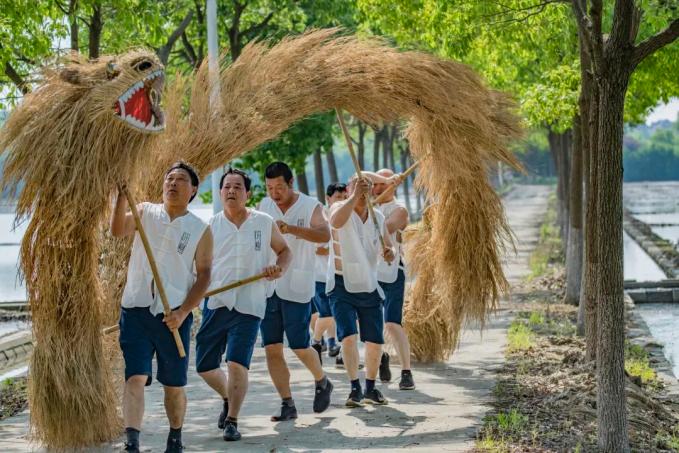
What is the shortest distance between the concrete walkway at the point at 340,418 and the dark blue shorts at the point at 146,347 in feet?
2.29

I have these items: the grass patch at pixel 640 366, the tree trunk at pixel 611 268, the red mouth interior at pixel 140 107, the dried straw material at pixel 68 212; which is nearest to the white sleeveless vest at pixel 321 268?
the grass patch at pixel 640 366

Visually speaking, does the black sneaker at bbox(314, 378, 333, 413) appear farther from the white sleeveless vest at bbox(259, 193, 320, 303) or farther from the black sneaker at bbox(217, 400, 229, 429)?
the black sneaker at bbox(217, 400, 229, 429)

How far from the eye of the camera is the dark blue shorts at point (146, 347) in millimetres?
7820

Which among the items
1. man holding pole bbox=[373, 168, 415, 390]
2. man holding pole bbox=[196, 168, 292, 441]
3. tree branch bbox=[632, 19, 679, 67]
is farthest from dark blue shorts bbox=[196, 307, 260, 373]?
tree branch bbox=[632, 19, 679, 67]

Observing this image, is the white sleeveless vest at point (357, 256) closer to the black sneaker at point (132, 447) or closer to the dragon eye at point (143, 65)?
the dragon eye at point (143, 65)

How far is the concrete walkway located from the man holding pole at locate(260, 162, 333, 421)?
22cm

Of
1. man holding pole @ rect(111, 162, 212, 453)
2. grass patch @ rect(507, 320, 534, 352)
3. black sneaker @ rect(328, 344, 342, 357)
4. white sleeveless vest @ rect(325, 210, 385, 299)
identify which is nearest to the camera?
man holding pole @ rect(111, 162, 212, 453)

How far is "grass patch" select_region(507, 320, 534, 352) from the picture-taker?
13.1 metres

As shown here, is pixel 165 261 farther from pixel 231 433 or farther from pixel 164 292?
pixel 231 433

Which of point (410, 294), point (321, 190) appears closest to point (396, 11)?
point (410, 294)

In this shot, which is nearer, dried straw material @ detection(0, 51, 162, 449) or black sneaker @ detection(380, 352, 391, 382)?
dried straw material @ detection(0, 51, 162, 449)

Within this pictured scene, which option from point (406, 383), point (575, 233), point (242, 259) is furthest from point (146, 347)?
point (575, 233)

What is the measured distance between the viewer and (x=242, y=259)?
8836 millimetres

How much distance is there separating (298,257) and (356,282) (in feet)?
1.90
